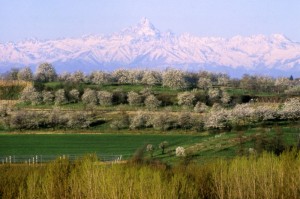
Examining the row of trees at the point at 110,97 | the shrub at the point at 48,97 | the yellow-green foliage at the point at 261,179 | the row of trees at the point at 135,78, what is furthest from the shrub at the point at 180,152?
the row of trees at the point at 135,78

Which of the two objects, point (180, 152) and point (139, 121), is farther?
point (139, 121)

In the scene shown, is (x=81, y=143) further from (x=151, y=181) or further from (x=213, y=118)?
(x=151, y=181)

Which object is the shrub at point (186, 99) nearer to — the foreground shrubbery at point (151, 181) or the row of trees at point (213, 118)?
the row of trees at point (213, 118)

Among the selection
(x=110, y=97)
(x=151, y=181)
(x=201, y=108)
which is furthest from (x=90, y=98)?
(x=151, y=181)

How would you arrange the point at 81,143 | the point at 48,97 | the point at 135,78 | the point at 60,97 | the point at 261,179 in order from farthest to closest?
the point at 135,78, the point at 48,97, the point at 60,97, the point at 81,143, the point at 261,179

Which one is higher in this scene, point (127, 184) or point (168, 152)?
point (127, 184)

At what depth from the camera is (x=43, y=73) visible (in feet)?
470

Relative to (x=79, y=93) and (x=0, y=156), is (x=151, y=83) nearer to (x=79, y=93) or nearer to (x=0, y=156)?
(x=79, y=93)

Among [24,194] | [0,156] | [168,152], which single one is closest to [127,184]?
[24,194]

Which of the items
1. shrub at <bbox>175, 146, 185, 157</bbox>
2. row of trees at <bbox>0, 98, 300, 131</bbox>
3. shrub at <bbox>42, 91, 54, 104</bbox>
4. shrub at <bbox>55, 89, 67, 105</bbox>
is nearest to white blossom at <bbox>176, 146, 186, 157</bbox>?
shrub at <bbox>175, 146, 185, 157</bbox>

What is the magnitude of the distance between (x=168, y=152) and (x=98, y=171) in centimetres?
4105

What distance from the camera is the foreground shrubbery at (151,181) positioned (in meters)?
16.5

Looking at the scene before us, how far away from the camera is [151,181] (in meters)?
16.2

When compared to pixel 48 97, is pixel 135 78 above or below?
above
